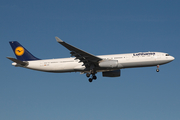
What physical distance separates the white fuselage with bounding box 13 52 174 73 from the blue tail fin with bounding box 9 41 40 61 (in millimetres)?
2694

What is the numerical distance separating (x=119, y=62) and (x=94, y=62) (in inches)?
164

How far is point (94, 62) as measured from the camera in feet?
155

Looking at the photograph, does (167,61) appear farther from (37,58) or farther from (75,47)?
(37,58)

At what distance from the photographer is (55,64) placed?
49.6 m

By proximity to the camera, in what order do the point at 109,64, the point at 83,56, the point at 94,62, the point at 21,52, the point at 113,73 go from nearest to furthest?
the point at 83,56 → the point at 109,64 → the point at 94,62 → the point at 113,73 → the point at 21,52

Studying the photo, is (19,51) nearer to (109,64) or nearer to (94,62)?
(94,62)

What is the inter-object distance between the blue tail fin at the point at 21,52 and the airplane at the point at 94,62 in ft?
2.85

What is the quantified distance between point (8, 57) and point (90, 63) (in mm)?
13401

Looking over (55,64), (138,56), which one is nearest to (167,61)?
(138,56)

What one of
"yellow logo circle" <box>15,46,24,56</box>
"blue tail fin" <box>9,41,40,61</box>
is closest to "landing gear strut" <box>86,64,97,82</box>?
"blue tail fin" <box>9,41,40,61</box>

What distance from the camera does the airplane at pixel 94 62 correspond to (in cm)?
4631

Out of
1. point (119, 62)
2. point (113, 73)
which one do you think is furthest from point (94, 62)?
point (113, 73)

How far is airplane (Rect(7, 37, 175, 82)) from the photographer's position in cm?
4631

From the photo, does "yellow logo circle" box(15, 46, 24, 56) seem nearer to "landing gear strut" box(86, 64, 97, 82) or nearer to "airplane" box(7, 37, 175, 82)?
"airplane" box(7, 37, 175, 82)
